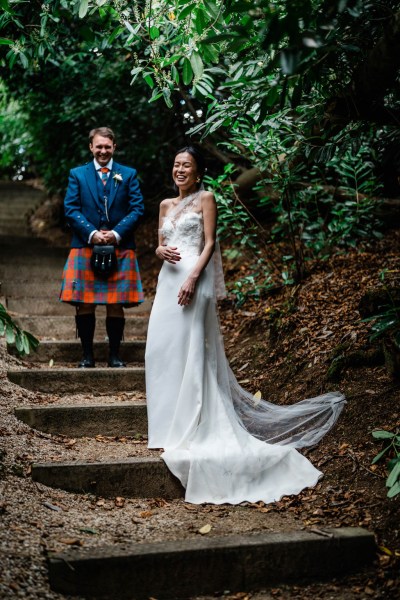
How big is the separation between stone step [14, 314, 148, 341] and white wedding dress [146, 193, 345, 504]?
Answer: 194 centimetres

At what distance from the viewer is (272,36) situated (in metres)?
1.84

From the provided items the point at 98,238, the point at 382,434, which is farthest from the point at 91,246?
the point at 382,434

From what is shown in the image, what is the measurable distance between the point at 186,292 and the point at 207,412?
2.44 feet

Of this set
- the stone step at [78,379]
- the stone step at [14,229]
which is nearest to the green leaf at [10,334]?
the stone step at [78,379]

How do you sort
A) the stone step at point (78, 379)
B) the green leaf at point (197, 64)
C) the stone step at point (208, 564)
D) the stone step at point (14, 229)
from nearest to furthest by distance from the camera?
1. the stone step at point (208, 564)
2. the green leaf at point (197, 64)
3. the stone step at point (78, 379)
4. the stone step at point (14, 229)

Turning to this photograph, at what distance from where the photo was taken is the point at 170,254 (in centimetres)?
402

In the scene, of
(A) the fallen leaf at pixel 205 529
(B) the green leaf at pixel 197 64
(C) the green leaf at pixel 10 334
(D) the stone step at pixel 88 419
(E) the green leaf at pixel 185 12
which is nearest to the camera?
(C) the green leaf at pixel 10 334

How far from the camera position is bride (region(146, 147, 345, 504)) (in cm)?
341

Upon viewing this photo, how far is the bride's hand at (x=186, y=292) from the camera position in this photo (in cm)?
390

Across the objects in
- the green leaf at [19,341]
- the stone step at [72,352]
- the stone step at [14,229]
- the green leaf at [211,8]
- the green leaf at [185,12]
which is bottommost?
the stone step at [72,352]

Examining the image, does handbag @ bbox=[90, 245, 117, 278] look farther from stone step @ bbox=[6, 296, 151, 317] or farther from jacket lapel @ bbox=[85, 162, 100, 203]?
stone step @ bbox=[6, 296, 151, 317]

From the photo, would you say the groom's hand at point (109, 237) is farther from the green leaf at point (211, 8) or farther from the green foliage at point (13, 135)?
the green foliage at point (13, 135)

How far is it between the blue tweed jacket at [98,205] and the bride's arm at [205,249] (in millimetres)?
1103

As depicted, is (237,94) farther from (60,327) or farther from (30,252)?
(30,252)
